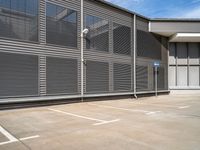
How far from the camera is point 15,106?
1052 cm

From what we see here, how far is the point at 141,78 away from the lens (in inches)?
703

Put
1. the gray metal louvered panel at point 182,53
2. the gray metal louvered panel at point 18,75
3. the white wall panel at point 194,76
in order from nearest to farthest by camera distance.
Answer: the gray metal louvered panel at point 18,75 → the white wall panel at point 194,76 → the gray metal louvered panel at point 182,53

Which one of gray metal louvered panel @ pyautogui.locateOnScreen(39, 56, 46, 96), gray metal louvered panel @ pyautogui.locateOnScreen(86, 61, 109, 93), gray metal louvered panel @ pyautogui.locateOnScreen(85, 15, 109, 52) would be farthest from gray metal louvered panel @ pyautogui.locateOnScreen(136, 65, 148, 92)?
gray metal louvered panel @ pyautogui.locateOnScreen(39, 56, 46, 96)

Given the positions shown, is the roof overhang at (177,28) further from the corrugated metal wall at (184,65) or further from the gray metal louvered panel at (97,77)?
the gray metal louvered panel at (97,77)

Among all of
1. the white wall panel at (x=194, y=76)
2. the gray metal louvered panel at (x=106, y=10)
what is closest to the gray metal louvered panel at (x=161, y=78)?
the white wall panel at (x=194, y=76)

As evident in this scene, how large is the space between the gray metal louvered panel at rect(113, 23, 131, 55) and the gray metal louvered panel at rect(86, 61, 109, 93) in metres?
1.77


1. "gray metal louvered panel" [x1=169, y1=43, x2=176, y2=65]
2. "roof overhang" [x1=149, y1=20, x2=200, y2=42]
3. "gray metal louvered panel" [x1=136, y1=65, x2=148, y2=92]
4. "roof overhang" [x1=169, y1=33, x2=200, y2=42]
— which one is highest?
"roof overhang" [x1=149, y1=20, x2=200, y2=42]

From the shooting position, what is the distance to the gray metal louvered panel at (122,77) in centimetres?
1562

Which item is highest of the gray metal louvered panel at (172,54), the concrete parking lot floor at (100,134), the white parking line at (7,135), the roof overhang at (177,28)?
the roof overhang at (177,28)

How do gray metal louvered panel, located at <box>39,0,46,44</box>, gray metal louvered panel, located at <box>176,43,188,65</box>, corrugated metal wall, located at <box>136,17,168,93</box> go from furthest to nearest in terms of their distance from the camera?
1. gray metal louvered panel, located at <box>176,43,188,65</box>
2. corrugated metal wall, located at <box>136,17,168,93</box>
3. gray metal louvered panel, located at <box>39,0,46,44</box>

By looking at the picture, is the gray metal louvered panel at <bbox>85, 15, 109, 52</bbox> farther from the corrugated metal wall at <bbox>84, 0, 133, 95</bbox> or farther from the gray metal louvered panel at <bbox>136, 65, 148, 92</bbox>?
the gray metal louvered panel at <bbox>136, 65, 148, 92</bbox>

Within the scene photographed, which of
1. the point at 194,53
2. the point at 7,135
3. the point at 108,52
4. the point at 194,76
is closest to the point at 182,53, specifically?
the point at 194,53

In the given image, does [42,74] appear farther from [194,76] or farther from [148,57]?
[194,76]

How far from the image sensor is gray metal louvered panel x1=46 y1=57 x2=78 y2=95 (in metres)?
11.9
